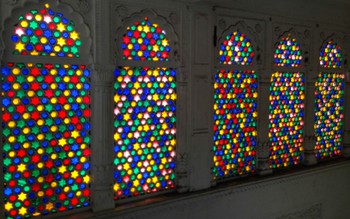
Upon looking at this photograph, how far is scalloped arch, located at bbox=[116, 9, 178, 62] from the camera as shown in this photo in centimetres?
390

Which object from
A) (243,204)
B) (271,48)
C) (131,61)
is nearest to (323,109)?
(271,48)

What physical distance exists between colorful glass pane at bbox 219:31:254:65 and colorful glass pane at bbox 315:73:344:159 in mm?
1611

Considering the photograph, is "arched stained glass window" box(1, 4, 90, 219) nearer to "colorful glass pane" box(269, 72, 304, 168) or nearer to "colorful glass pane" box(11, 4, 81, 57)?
"colorful glass pane" box(11, 4, 81, 57)

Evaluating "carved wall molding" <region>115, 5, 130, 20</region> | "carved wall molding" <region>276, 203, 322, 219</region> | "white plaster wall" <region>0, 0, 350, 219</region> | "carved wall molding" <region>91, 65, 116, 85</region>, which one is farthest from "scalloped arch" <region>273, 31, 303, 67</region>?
"carved wall molding" <region>91, 65, 116, 85</region>

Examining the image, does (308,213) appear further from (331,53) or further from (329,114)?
(331,53)

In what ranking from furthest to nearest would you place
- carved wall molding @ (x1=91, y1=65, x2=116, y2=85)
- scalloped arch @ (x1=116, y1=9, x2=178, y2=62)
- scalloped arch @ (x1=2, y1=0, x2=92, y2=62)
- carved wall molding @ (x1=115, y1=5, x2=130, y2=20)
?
scalloped arch @ (x1=116, y1=9, x2=178, y2=62), carved wall molding @ (x1=115, y1=5, x2=130, y2=20), carved wall molding @ (x1=91, y1=65, x2=116, y2=85), scalloped arch @ (x1=2, y1=0, x2=92, y2=62)

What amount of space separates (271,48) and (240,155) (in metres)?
1.58

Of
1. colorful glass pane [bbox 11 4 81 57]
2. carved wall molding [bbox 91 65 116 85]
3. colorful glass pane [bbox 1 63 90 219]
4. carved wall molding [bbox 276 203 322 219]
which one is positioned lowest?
carved wall molding [bbox 276 203 322 219]

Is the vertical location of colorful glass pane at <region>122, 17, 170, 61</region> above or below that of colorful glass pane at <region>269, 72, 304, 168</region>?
above

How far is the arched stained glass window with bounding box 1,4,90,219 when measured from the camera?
3281 millimetres

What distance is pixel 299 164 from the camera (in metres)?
5.77

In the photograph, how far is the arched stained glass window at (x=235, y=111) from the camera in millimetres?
4762

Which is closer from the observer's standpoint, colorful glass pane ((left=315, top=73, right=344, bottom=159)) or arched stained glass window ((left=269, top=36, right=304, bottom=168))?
arched stained glass window ((left=269, top=36, right=304, bottom=168))

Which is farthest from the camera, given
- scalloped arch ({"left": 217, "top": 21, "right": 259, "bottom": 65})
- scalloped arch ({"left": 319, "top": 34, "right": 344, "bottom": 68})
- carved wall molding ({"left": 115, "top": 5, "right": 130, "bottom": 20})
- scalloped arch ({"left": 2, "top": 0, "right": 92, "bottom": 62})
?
scalloped arch ({"left": 319, "top": 34, "right": 344, "bottom": 68})
